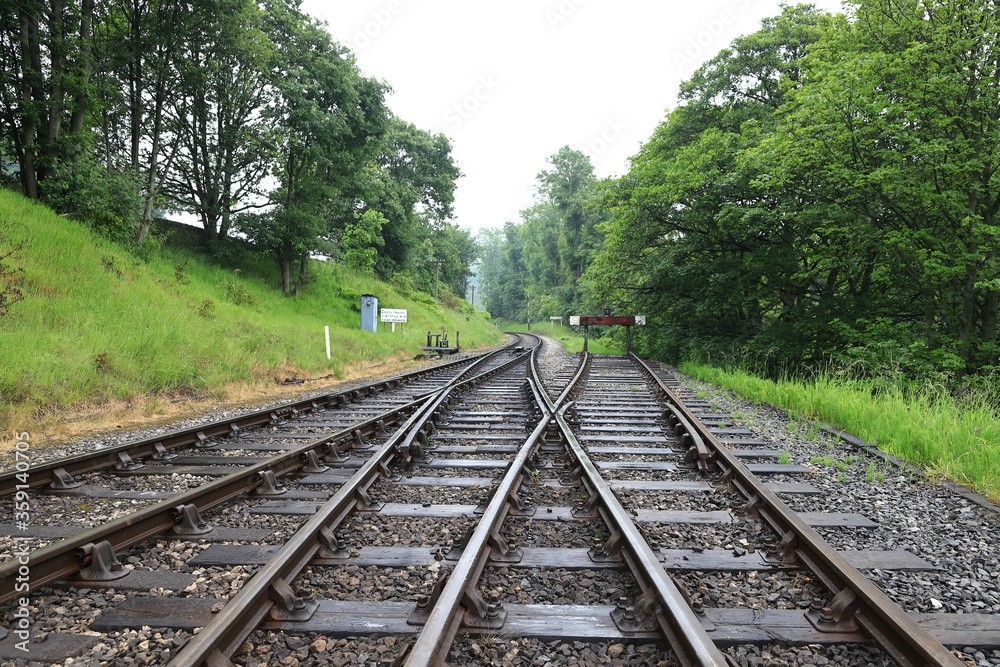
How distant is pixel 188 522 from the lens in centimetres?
307

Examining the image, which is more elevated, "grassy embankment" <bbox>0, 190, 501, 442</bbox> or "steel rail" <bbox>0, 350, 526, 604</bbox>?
"grassy embankment" <bbox>0, 190, 501, 442</bbox>

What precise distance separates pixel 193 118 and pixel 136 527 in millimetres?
19239

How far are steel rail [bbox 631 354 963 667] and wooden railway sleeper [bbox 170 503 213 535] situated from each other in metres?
3.46

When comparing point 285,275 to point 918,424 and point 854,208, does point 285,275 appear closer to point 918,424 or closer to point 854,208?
point 854,208

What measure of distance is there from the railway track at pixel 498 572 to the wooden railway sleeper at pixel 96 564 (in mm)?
10

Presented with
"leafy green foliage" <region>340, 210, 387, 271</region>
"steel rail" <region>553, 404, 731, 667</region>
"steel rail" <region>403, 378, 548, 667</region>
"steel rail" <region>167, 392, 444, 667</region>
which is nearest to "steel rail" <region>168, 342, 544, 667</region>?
"steel rail" <region>167, 392, 444, 667</region>

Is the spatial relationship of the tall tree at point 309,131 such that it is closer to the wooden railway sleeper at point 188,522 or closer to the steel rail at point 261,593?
the wooden railway sleeper at point 188,522

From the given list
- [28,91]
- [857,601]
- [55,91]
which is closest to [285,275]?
[55,91]

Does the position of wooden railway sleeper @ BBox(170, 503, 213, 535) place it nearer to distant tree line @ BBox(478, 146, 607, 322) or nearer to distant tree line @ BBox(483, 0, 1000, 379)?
distant tree line @ BBox(483, 0, 1000, 379)

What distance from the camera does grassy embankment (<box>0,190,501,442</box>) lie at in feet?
21.2

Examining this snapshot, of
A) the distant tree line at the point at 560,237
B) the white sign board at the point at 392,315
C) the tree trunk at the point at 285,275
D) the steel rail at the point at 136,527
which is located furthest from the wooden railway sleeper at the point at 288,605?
the distant tree line at the point at 560,237

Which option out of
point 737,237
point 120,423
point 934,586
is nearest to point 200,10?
point 120,423

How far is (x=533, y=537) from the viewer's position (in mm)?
3049

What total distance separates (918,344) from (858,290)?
5.31 meters
